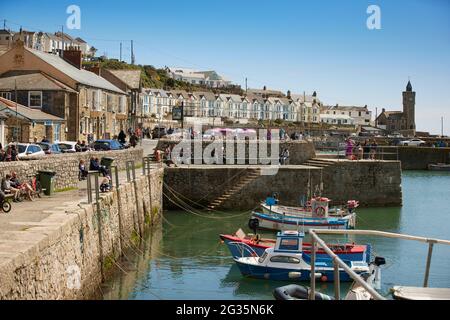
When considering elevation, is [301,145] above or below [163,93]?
below

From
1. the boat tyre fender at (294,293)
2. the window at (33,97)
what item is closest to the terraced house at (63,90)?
the window at (33,97)

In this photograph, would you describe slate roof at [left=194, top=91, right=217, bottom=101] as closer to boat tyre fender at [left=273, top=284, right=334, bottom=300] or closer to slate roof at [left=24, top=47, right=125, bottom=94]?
slate roof at [left=24, top=47, right=125, bottom=94]

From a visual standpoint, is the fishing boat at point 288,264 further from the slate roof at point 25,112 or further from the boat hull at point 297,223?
the slate roof at point 25,112

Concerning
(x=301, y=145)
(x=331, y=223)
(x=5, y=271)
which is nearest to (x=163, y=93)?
(x=301, y=145)

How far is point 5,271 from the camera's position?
978 cm

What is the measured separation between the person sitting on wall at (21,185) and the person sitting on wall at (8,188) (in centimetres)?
27

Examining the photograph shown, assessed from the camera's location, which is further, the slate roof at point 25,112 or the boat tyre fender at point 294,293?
the slate roof at point 25,112

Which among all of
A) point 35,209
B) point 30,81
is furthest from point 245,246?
point 30,81

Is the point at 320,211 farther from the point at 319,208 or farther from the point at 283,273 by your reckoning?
the point at 283,273

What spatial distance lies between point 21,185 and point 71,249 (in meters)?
6.76

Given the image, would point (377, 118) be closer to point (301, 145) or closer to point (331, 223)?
point (301, 145)

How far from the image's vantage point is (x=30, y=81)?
42.6 metres

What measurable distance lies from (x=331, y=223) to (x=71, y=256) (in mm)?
17199

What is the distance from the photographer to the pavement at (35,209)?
1464 cm
